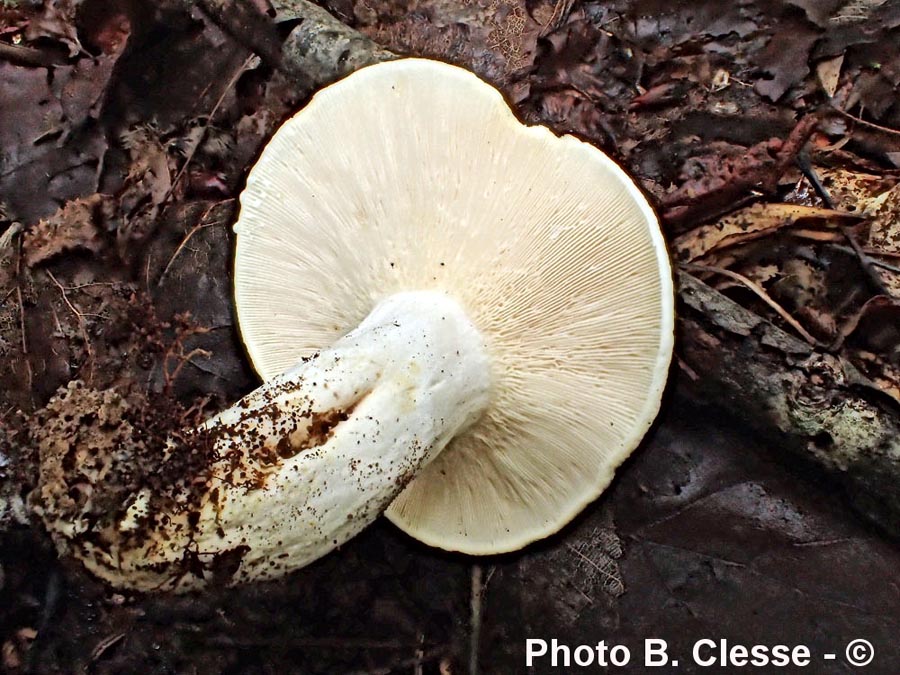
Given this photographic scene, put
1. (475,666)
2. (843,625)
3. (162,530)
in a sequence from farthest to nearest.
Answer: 1. (475,666)
2. (843,625)
3. (162,530)

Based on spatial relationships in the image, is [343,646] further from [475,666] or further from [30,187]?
[30,187]

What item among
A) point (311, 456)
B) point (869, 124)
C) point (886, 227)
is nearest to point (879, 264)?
point (886, 227)

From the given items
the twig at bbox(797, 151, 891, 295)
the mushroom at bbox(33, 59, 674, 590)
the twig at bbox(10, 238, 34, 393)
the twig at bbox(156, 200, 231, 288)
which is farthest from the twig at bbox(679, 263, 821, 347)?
the twig at bbox(10, 238, 34, 393)

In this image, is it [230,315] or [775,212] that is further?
[230,315]

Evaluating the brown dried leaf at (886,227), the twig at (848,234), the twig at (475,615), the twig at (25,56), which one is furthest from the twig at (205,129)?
the brown dried leaf at (886,227)

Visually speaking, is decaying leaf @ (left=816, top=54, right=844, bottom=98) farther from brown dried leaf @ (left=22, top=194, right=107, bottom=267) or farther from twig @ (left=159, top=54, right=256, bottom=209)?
brown dried leaf @ (left=22, top=194, right=107, bottom=267)

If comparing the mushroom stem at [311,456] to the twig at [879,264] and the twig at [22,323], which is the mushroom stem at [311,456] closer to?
the twig at [22,323]

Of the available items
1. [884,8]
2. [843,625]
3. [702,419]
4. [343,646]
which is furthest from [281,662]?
[884,8]
